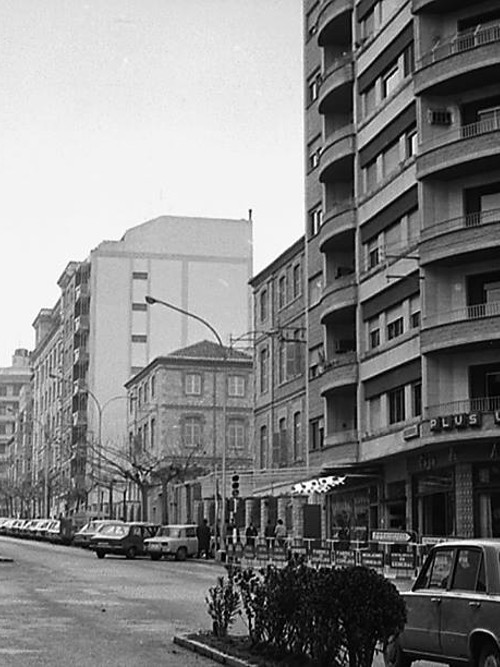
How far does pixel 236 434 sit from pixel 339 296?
43.0m

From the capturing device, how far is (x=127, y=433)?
102 m

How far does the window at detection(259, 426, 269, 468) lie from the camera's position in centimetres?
6600

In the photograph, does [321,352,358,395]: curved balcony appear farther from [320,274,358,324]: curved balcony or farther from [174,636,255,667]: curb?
[174,636,255,667]: curb

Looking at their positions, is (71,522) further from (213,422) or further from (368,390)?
(368,390)

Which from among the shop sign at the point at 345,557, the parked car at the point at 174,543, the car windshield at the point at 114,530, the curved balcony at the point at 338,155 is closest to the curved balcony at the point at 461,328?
the shop sign at the point at 345,557

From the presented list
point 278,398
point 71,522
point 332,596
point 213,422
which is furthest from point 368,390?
point 213,422

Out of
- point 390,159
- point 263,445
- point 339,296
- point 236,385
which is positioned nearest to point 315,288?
point 339,296

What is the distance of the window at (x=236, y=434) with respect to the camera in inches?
3577

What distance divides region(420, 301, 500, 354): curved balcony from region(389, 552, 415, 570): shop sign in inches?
371

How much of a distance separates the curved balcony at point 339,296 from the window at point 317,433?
5.59 metres

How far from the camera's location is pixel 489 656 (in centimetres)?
1186

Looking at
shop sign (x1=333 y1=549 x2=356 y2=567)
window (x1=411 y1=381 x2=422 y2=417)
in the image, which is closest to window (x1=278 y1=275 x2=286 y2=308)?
window (x1=411 y1=381 x2=422 y2=417)

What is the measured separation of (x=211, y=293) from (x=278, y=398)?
135ft

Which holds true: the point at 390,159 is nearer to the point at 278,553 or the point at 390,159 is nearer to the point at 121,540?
the point at 278,553
